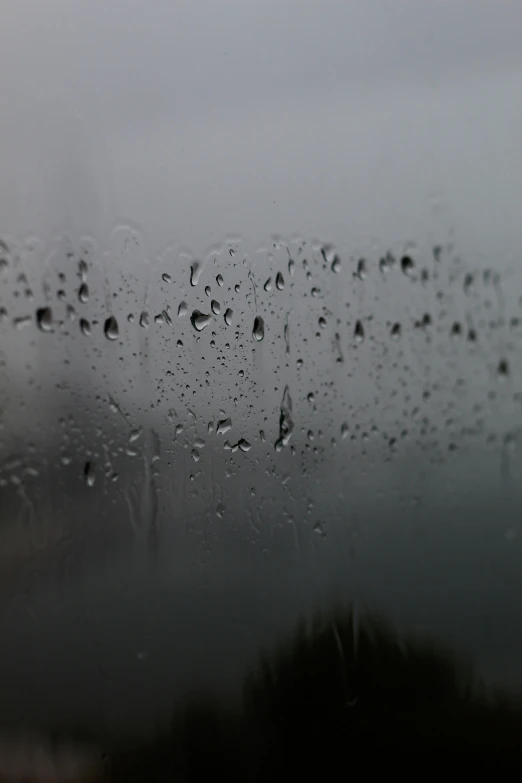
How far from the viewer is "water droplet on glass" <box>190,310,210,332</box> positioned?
0.77m

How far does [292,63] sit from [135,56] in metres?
0.21

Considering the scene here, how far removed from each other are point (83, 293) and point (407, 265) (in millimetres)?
400

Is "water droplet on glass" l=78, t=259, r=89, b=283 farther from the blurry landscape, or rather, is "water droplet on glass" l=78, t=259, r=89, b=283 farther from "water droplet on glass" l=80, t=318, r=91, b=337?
the blurry landscape

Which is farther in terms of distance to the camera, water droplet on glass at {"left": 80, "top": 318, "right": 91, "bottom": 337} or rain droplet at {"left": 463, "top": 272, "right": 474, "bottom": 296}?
water droplet on glass at {"left": 80, "top": 318, "right": 91, "bottom": 337}

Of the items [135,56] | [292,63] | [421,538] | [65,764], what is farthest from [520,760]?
[135,56]

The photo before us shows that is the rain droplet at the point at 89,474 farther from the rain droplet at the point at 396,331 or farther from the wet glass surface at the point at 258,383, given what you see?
the rain droplet at the point at 396,331

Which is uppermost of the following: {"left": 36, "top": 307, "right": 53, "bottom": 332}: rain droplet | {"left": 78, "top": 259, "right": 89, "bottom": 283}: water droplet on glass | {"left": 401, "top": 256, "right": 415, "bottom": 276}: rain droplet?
{"left": 78, "top": 259, "right": 89, "bottom": 283}: water droplet on glass

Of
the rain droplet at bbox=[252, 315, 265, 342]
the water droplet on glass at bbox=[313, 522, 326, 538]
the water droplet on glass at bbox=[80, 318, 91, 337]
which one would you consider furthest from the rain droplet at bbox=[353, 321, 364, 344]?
the water droplet on glass at bbox=[80, 318, 91, 337]

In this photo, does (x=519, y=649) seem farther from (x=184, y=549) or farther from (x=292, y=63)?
(x=292, y=63)

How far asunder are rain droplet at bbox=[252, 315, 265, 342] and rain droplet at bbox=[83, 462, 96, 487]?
26 cm

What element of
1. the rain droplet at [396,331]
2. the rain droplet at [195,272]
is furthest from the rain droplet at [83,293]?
the rain droplet at [396,331]

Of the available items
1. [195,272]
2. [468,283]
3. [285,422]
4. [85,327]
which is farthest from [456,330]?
[85,327]

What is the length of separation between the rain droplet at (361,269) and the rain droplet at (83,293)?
34 centimetres

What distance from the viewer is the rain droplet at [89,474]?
2.58 ft
